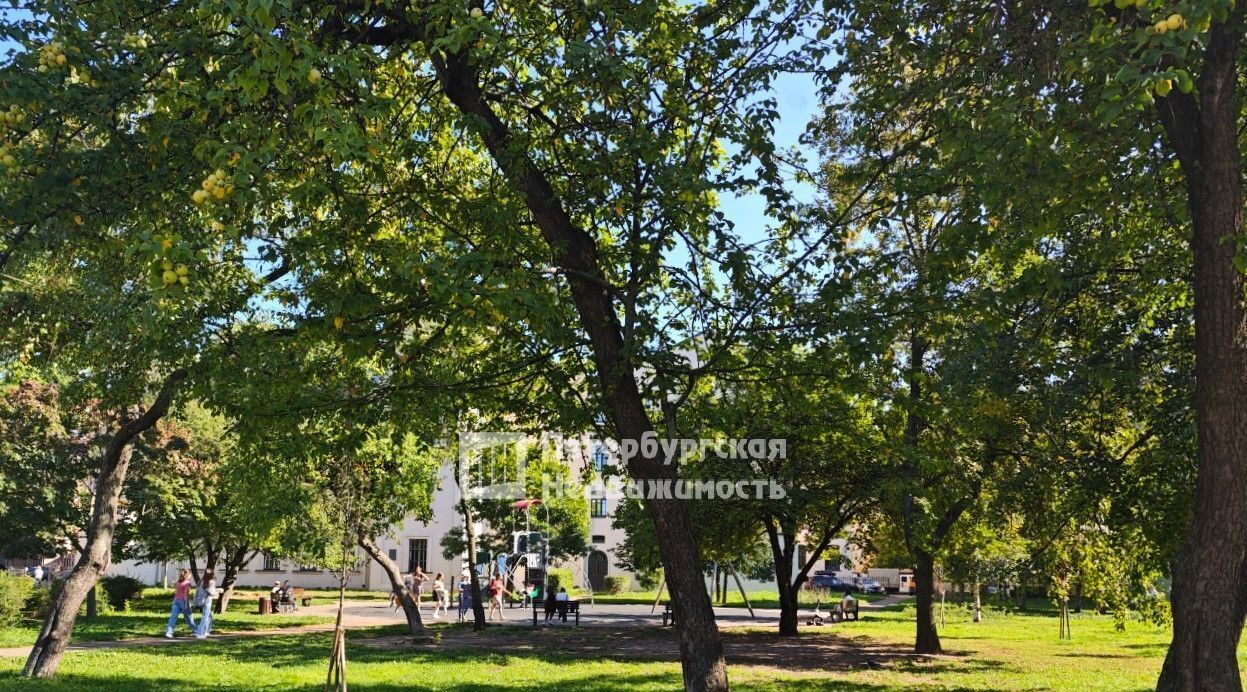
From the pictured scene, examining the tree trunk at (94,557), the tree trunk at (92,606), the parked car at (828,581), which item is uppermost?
the tree trunk at (94,557)

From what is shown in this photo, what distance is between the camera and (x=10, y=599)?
21.2 metres

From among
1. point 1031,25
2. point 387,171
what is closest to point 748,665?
point 387,171

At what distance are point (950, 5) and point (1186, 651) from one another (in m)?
5.85

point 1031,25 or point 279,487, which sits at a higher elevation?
point 1031,25

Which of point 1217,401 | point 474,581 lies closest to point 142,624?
point 474,581

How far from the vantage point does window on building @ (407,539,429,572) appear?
57156 millimetres

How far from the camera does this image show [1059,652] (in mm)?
19859

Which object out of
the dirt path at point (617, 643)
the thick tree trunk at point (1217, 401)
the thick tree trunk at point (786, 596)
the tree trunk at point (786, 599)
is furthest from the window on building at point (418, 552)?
the thick tree trunk at point (1217, 401)

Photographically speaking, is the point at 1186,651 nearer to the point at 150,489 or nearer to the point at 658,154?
the point at 658,154

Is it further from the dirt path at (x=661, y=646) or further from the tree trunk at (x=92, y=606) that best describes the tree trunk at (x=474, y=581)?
the tree trunk at (x=92, y=606)

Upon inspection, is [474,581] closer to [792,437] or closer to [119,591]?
[792,437]

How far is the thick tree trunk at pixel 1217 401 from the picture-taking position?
6.92 meters

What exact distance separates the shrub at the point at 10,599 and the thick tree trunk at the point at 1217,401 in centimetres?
2282

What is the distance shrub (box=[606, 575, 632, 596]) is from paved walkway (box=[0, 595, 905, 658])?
310 inches
